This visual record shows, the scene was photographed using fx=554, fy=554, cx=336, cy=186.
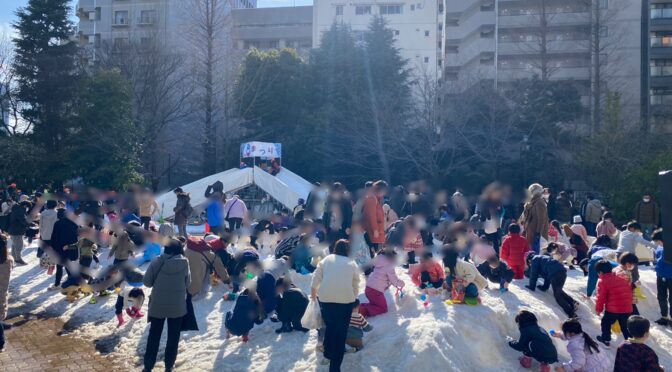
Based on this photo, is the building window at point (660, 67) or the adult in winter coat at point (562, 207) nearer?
the adult in winter coat at point (562, 207)

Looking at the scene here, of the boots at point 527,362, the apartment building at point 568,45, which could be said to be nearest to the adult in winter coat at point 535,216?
the boots at point 527,362

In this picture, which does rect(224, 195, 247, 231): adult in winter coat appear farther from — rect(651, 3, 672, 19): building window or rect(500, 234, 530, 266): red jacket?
rect(651, 3, 672, 19): building window

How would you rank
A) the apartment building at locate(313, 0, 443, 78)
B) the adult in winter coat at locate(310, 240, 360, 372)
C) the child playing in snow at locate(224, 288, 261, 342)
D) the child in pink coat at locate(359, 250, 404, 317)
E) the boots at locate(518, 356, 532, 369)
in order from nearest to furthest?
the adult in winter coat at locate(310, 240, 360, 372), the boots at locate(518, 356, 532, 369), the child playing in snow at locate(224, 288, 261, 342), the child in pink coat at locate(359, 250, 404, 317), the apartment building at locate(313, 0, 443, 78)

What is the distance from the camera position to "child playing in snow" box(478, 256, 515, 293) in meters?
8.75

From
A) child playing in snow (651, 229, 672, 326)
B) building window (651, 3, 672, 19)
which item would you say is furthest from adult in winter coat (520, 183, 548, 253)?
building window (651, 3, 672, 19)

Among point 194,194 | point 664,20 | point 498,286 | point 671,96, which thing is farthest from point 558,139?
point 498,286

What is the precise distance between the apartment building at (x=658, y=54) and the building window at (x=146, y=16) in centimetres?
3151

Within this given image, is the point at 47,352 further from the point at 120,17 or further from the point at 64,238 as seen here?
the point at 120,17

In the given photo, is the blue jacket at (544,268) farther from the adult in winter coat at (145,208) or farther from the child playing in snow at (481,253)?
the adult in winter coat at (145,208)

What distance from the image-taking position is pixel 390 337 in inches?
275

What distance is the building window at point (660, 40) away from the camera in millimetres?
33344

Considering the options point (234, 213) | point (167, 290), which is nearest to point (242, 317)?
point (167, 290)

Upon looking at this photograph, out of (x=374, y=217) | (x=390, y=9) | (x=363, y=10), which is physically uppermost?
(x=390, y=9)

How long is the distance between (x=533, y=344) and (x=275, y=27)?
40.5 m
